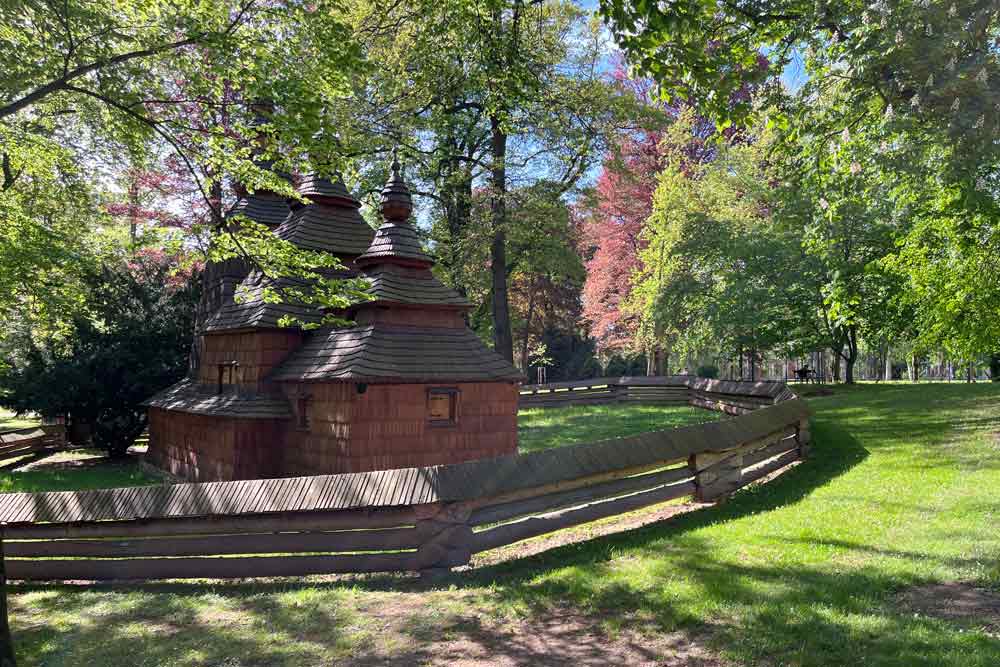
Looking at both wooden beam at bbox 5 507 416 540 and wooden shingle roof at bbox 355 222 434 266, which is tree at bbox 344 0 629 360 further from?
wooden beam at bbox 5 507 416 540

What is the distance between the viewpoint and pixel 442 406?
49.6ft

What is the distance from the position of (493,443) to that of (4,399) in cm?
1932

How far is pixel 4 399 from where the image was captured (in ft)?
77.4

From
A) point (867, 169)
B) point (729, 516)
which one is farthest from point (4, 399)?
point (867, 169)

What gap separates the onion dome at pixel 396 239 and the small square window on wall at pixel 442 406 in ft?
10.7

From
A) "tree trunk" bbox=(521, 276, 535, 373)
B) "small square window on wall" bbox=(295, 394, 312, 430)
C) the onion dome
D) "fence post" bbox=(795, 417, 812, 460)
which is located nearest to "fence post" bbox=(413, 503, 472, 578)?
"small square window on wall" bbox=(295, 394, 312, 430)

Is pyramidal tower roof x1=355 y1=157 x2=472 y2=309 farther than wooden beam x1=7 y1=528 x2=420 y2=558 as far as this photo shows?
Yes

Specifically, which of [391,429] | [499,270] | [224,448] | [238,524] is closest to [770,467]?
[391,429]

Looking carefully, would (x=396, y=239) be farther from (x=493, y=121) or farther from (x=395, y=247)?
(x=493, y=121)

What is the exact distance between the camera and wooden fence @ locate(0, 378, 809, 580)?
7.24 m

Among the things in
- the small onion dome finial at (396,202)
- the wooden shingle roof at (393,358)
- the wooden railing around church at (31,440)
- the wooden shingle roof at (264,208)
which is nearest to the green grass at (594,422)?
the wooden shingle roof at (393,358)

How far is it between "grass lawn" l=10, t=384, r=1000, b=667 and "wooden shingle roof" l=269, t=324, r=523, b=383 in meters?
6.68

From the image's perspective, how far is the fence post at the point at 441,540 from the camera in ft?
23.7

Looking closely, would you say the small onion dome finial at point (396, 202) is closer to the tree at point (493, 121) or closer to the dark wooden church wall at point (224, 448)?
the tree at point (493, 121)
